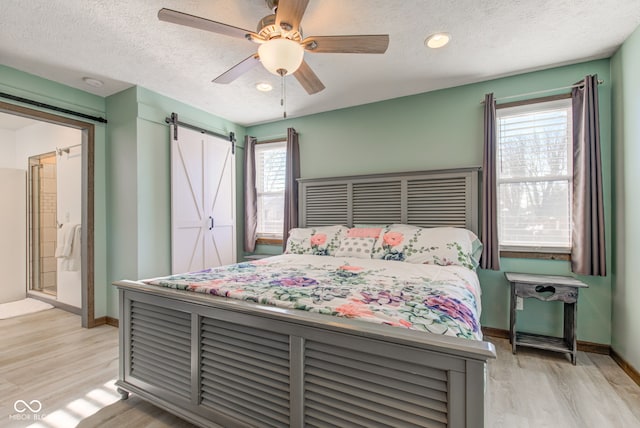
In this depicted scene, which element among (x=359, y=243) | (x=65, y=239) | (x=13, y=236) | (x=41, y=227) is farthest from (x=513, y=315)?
(x=13, y=236)

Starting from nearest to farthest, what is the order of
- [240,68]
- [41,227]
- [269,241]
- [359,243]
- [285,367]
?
[285,367]
[240,68]
[359,243]
[269,241]
[41,227]

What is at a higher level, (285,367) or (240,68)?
(240,68)

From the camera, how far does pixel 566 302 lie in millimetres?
2574

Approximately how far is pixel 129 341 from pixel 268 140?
325 centimetres

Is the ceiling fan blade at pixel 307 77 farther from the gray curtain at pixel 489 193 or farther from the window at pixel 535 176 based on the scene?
the window at pixel 535 176

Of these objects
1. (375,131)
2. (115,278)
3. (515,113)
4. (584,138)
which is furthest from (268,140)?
(584,138)

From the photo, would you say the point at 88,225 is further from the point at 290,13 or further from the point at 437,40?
the point at 437,40

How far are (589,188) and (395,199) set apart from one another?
170 centimetres

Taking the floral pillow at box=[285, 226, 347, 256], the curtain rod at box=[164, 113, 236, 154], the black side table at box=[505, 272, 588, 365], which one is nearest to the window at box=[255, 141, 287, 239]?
the curtain rod at box=[164, 113, 236, 154]

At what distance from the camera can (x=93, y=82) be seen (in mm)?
3131

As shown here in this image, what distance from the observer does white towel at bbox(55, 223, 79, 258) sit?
3.83m

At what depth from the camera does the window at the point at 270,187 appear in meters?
4.50

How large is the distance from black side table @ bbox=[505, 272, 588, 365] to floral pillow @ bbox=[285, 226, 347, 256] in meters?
1.69

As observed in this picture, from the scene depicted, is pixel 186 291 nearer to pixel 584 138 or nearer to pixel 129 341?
pixel 129 341
